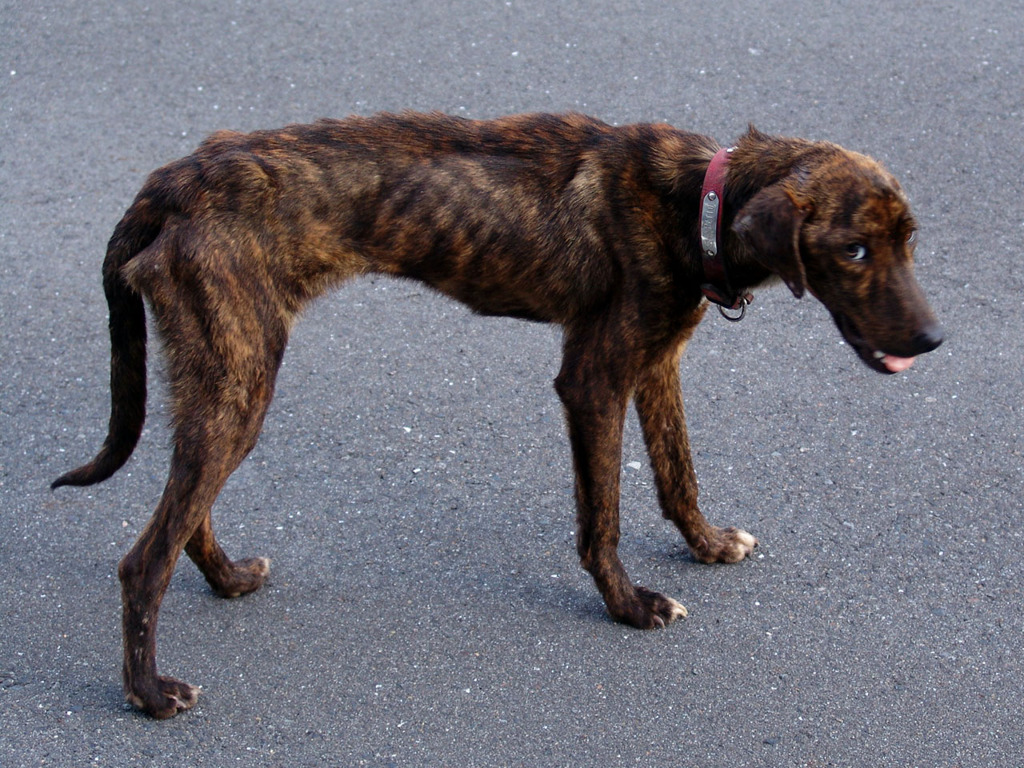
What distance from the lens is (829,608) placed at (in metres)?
3.74

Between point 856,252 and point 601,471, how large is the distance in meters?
1.04

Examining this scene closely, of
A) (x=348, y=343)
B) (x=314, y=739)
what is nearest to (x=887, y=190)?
(x=314, y=739)

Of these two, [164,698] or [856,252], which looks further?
[164,698]

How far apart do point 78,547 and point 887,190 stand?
2927 millimetres

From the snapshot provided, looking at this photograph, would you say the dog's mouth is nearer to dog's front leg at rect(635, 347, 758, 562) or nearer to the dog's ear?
the dog's ear

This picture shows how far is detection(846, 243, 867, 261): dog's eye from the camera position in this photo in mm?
3109

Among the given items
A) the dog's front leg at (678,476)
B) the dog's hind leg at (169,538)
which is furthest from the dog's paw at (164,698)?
the dog's front leg at (678,476)

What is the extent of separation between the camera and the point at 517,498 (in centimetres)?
427

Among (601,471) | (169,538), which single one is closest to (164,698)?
(169,538)

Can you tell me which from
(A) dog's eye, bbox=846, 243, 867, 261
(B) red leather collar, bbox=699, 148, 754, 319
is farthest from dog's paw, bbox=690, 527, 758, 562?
(A) dog's eye, bbox=846, 243, 867, 261

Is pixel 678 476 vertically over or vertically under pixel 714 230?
under

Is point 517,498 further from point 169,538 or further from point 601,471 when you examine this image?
point 169,538

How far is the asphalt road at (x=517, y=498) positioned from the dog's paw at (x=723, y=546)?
0.06 m

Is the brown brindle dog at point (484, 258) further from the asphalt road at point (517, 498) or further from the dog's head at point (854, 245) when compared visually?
the asphalt road at point (517, 498)
